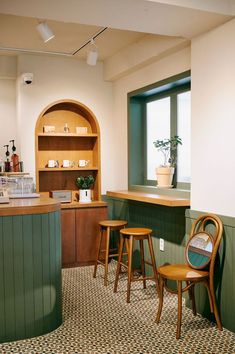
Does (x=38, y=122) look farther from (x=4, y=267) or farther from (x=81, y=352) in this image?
(x=81, y=352)

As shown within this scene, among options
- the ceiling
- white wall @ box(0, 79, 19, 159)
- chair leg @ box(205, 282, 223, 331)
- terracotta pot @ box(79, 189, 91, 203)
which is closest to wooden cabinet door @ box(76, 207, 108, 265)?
terracotta pot @ box(79, 189, 91, 203)

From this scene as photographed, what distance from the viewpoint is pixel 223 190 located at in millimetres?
→ 3295

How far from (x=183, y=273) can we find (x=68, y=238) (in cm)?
224

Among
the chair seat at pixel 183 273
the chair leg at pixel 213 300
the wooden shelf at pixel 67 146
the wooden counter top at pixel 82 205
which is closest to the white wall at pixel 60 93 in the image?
the wooden shelf at pixel 67 146

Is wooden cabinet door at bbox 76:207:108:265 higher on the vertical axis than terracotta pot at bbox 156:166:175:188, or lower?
lower

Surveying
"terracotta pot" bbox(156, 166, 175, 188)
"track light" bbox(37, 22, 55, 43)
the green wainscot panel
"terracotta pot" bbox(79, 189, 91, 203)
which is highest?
"track light" bbox(37, 22, 55, 43)

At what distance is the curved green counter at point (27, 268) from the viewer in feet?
9.91

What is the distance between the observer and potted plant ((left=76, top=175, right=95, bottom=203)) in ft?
17.9

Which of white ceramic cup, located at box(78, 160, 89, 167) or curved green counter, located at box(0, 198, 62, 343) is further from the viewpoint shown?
white ceramic cup, located at box(78, 160, 89, 167)

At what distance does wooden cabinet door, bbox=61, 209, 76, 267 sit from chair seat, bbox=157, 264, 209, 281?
6.62ft

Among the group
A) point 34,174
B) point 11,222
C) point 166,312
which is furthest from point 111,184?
point 11,222

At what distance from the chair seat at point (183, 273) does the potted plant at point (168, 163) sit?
1.24 metres

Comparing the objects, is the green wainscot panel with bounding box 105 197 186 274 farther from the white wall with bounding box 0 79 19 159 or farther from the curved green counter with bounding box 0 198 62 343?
the white wall with bounding box 0 79 19 159

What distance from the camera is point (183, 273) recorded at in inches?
128
